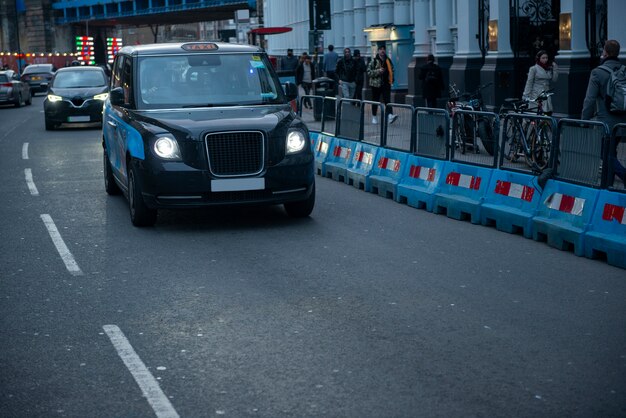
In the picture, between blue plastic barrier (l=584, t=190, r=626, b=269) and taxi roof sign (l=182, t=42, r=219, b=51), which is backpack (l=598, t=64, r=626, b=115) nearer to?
blue plastic barrier (l=584, t=190, r=626, b=269)

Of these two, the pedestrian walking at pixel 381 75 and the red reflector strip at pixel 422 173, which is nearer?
the red reflector strip at pixel 422 173

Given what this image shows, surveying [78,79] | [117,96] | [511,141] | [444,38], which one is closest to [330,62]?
[444,38]

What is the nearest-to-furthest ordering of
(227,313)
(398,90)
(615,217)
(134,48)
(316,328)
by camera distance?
1. (316,328)
2. (227,313)
3. (615,217)
4. (134,48)
5. (398,90)

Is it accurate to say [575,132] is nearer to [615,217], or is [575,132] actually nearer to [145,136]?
[615,217]

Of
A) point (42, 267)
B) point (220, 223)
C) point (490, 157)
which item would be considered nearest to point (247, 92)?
point (220, 223)

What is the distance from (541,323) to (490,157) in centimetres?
512

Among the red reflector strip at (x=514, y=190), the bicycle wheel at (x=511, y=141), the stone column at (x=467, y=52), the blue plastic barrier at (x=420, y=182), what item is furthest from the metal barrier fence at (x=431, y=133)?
the stone column at (x=467, y=52)

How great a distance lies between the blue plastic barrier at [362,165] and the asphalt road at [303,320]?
2556 millimetres

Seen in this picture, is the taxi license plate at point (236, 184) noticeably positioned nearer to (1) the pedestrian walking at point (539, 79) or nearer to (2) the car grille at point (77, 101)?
(1) the pedestrian walking at point (539, 79)

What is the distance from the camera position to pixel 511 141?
38.2 ft

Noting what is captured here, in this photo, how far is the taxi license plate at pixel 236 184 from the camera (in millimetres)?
11109

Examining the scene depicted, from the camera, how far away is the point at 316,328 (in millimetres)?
7125

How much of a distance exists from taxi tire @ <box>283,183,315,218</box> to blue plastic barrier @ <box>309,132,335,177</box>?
465 cm

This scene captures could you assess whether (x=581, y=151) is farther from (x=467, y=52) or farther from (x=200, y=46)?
(x=467, y=52)
